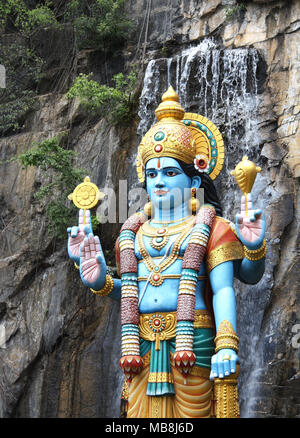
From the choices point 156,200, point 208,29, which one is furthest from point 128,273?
point 208,29

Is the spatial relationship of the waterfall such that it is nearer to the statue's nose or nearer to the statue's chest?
the statue's nose

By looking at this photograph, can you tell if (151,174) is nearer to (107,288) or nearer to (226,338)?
(107,288)

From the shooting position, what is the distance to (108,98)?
10719mm

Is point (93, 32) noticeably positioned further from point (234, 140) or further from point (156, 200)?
point (156, 200)

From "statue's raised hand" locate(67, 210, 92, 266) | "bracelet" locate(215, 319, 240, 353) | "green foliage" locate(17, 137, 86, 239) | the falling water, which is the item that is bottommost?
"bracelet" locate(215, 319, 240, 353)

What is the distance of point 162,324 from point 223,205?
13.2 ft

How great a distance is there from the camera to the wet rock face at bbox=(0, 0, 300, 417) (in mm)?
8703

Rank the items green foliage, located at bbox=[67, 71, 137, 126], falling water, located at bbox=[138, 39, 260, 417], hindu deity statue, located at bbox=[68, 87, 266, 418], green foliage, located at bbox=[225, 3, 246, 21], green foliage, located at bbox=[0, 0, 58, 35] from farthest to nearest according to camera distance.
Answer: green foliage, located at bbox=[0, 0, 58, 35], green foliage, located at bbox=[225, 3, 246, 21], green foliage, located at bbox=[67, 71, 137, 126], falling water, located at bbox=[138, 39, 260, 417], hindu deity statue, located at bbox=[68, 87, 266, 418]

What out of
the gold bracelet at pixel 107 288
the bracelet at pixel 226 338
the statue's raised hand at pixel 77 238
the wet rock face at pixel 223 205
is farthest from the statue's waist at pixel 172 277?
the wet rock face at pixel 223 205

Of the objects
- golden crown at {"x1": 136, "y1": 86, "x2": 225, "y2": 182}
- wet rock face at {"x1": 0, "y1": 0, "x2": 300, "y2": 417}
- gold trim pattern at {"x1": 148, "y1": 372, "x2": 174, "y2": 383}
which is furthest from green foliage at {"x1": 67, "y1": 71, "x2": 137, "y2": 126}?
gold trim pattern at {"x1": 148, "y1": 372, "x2": 174, "y2": 383}

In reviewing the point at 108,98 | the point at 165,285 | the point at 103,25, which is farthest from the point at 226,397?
the point at 103,25

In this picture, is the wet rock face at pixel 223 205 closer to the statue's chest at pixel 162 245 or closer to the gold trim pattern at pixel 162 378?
the gold trim pattern at pixel 162 378

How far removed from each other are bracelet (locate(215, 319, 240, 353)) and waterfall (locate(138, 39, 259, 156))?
15.4 feet

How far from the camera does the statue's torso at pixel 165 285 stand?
5.95 metres
